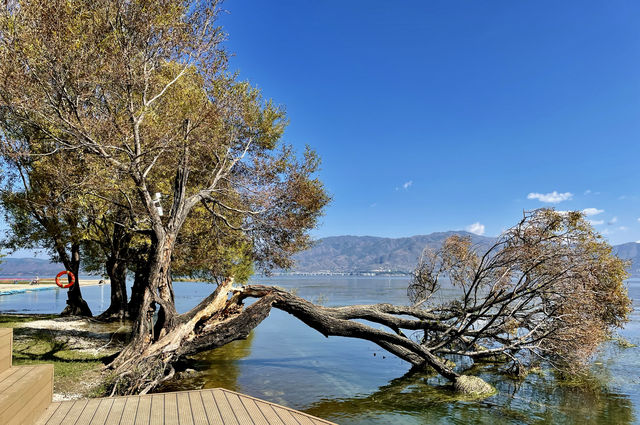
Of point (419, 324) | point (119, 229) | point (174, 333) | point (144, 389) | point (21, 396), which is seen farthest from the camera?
point (119, 229)

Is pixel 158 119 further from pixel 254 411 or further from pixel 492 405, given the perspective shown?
pixel 492 405

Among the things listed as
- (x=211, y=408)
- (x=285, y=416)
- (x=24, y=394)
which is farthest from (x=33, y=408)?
(x=285, y=416)

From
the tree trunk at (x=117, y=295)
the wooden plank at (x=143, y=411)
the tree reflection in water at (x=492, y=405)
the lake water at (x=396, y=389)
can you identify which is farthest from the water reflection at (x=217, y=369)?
the tree trunk at (x=117, y=295)

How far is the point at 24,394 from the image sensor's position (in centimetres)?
507

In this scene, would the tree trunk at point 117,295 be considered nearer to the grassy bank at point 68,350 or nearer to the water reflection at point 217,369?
the grassy bank at point 68,350

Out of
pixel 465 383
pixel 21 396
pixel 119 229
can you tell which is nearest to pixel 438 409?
pixel 465 383

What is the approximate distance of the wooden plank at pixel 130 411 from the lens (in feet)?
18.6

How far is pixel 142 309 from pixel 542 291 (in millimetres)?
11883

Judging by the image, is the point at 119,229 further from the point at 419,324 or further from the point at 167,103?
the point at 419,324

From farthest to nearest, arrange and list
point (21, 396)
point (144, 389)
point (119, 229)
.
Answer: point (119, 229) < point (144, 389) < point (21, 396)

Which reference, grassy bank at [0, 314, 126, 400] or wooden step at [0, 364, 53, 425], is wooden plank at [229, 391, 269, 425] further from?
grassy bank at [0, 314, 126, 400]

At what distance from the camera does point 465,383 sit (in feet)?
41.3

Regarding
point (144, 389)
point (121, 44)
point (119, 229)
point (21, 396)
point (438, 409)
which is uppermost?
point (121, 44)

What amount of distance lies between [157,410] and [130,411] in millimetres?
381
